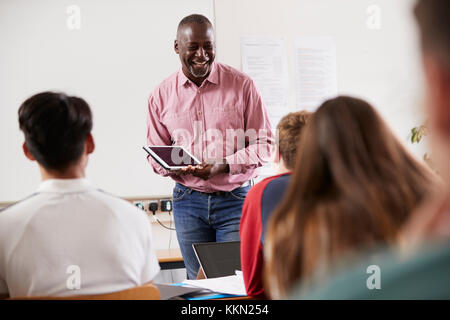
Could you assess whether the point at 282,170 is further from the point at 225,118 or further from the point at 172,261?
the point at 172,261

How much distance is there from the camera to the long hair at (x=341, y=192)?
1.91ft

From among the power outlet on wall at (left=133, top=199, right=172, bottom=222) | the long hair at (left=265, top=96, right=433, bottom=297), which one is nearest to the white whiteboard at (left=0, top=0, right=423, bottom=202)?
the power outlet on wall at (left=133, top=199, right=172, bottom=222)

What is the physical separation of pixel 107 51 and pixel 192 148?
146cm

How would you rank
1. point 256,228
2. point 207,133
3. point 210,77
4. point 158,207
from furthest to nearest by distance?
point 158,207 → point 210,77 → point 207,133 → point 256,228

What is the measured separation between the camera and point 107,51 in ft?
9.99

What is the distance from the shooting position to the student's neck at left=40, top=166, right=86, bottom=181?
3.24ft

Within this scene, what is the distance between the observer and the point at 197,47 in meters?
1.98

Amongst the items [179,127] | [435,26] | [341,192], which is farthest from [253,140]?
[435,26]

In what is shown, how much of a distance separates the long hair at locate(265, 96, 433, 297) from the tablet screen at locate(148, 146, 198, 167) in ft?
3.29

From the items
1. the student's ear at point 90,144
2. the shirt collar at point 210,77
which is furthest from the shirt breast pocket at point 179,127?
the student's ear at point 90,144

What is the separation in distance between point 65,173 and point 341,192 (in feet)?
2.12

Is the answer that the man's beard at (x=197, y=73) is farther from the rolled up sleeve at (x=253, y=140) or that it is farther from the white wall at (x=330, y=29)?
the white wall at (x=330, y=29)

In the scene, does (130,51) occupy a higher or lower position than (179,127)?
higher

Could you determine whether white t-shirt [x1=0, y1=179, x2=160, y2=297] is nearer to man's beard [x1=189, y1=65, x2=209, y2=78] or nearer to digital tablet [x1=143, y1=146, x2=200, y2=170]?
digital tablet [x1=143, y1=146, x2=200, y2=170]
